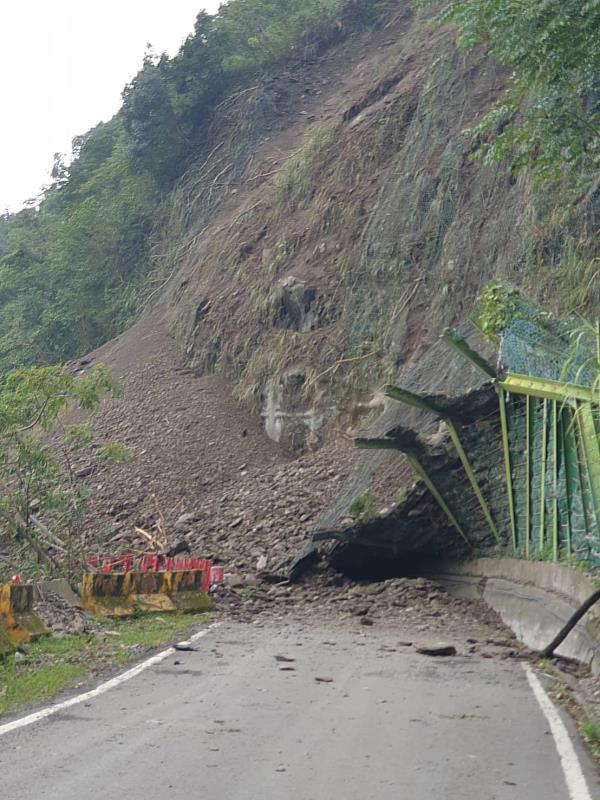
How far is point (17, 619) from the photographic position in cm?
1021

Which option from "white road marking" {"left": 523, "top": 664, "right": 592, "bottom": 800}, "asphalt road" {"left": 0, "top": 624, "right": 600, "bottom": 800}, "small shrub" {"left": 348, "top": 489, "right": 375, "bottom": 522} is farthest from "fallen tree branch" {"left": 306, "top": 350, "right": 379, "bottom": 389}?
"white road marking" {"left": 523, "top": 664, "right": 592, "bottom": 800}

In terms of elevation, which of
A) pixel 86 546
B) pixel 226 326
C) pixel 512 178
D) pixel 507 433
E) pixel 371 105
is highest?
pixel 371 105

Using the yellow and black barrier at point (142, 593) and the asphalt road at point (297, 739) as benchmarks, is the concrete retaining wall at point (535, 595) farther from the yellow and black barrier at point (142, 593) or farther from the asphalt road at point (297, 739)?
the yellow and black barrier at point (142, 593)

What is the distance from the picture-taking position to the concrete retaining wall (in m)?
9.31

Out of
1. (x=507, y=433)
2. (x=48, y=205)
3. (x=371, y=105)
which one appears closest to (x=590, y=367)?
(x=507, y=433)

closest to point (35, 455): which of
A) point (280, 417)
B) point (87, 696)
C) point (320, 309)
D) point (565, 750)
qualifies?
point (280, 417)

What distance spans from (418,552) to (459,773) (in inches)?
430

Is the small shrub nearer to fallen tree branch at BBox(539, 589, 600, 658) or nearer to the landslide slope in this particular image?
the landslide slope

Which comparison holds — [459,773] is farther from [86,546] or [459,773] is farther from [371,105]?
[371,105]

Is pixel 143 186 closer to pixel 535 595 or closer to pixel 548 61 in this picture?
pixel 548 61

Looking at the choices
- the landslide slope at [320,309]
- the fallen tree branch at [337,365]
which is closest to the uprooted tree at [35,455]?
the landslide slope at [320,309]

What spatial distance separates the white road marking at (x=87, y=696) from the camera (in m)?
6.41

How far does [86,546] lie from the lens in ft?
66.6

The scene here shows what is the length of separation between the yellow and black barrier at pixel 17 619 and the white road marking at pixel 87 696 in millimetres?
1366
